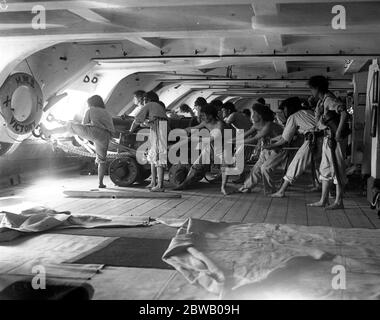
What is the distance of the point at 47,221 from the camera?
5695 millimetres

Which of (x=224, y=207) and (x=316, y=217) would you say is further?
(x=224, y=207)

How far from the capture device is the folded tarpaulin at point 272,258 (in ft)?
12.2

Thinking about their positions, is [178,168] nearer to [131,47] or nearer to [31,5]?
[131,47]

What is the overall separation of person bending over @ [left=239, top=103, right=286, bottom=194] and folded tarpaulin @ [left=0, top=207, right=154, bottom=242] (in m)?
3.38

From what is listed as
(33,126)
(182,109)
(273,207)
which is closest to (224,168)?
(273,207)

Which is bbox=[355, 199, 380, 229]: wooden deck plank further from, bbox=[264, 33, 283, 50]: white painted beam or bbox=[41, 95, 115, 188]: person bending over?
bbox=[41, 95, 115, 188]: person bending over

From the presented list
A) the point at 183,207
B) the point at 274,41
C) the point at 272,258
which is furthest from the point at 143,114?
the point at 272,258

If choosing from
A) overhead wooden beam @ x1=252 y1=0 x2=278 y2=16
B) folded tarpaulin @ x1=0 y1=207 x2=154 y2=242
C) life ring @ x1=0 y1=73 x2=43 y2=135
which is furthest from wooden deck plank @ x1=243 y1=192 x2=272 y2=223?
life ring @ x1=0 y1=73 x2=43 y2=135

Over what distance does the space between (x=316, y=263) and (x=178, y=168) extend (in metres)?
5.74

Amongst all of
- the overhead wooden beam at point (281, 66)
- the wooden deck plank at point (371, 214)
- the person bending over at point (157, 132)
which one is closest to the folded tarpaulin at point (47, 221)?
the person bending over at point (157, 132)

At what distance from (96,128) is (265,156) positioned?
3.34m

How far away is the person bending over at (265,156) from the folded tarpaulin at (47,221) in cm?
338

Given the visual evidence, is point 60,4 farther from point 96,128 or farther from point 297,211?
point 297,211

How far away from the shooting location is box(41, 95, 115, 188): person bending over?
9.26 metres
